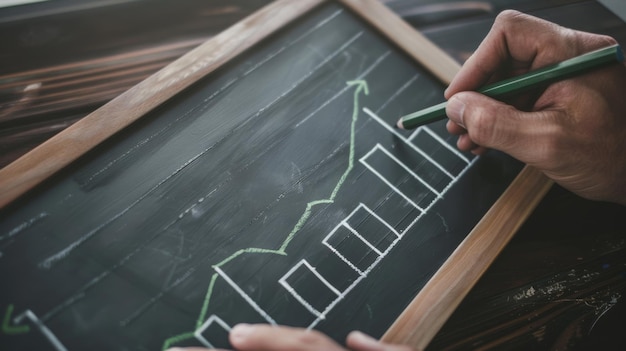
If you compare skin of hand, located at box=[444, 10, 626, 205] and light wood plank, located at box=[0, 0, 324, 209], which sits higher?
light wood plank, located at box=[0, 0, 324, 209]

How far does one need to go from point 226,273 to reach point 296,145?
0.89 ft

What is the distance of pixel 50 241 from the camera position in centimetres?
68

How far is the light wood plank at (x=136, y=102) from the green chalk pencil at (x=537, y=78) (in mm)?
343

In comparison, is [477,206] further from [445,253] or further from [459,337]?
[459,337]

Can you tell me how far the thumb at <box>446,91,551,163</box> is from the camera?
2.58 ft

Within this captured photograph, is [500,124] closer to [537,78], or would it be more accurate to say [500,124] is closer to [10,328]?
[537,78]

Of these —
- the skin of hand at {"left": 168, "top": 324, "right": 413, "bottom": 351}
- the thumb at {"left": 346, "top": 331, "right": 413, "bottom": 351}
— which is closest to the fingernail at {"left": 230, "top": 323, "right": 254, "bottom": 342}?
the skin of hand at {"left": 168, "top": 324, "right": 413, "bottom": 351}

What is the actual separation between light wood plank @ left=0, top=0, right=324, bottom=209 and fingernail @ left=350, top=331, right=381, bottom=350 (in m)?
0.52

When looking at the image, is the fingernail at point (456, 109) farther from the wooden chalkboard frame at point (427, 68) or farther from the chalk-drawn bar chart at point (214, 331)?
the chalk-drawn bar chart at point (214, 331)

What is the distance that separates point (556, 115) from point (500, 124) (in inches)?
4.4

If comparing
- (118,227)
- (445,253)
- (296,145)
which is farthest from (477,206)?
(118,227)

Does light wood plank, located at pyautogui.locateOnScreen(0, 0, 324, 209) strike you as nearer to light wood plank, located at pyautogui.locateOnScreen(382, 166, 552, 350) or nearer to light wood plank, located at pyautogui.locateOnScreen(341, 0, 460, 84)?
light wood plank, located at pyautogui.locateOnScreen(341, 0, 460, 84)

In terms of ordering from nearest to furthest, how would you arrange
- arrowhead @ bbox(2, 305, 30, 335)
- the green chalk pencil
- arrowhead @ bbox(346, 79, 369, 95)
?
arrowhead @ bbox(2, 305, 30, 335) → the green chalk pencil → arrowhead @ bbox(346, 79, 369, 95)

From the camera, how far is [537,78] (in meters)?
0.78
